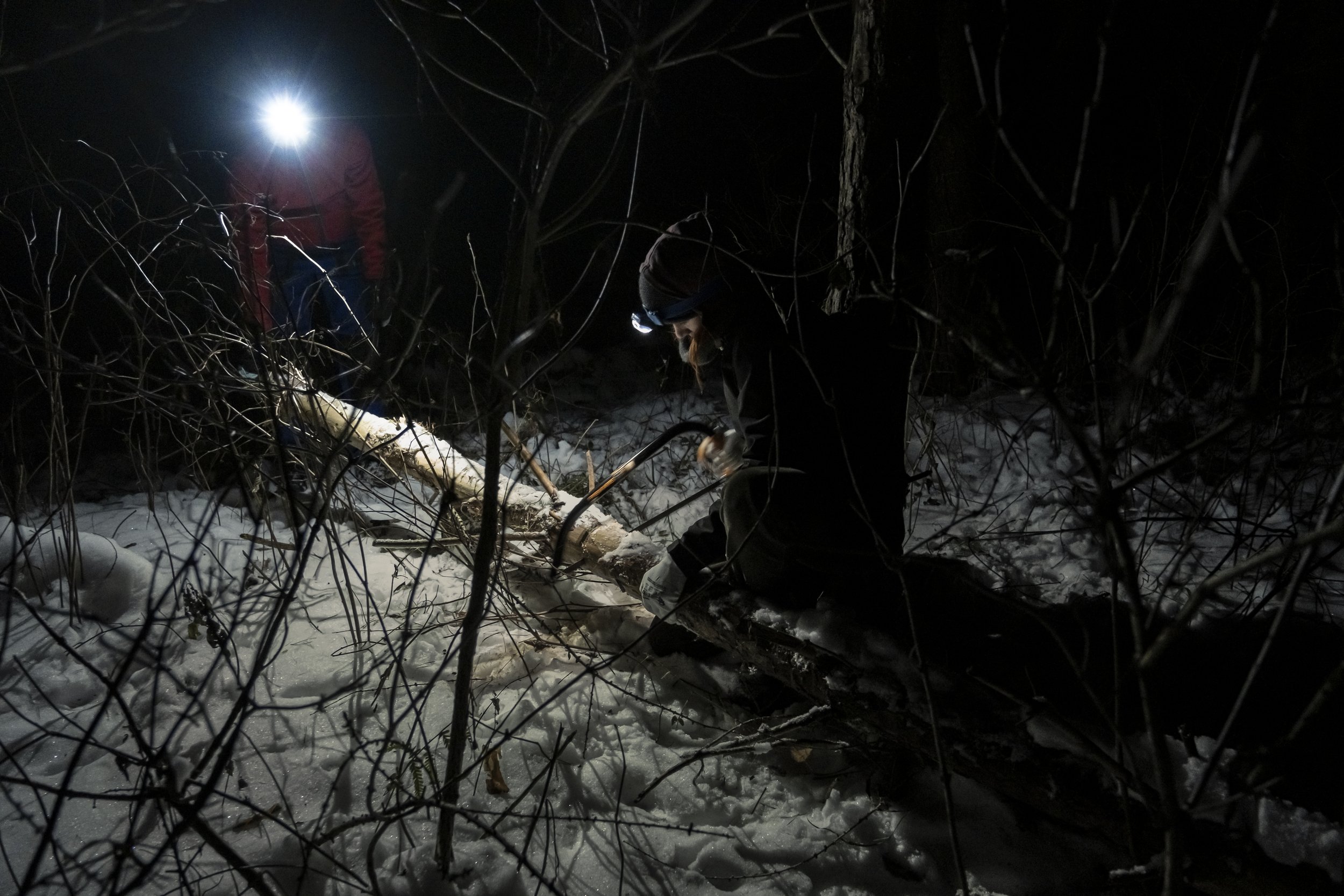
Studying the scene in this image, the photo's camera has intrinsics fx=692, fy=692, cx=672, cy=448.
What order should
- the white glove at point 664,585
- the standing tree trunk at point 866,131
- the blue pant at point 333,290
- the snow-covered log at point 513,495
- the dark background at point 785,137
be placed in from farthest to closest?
the dark background at point 785,137 < the blue pant at point 333,290 < the standing tree trunk at point 866,131 < the snow-covered log at point 513,495 < the white glove at point 664,585

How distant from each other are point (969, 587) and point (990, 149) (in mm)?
3714

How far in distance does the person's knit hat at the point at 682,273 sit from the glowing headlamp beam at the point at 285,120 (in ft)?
5.45

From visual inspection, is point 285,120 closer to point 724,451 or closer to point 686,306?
point 686,306

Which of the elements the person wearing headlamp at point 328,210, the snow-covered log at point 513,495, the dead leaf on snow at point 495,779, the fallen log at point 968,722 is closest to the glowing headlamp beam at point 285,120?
the person wearing headlamp at point 328,210

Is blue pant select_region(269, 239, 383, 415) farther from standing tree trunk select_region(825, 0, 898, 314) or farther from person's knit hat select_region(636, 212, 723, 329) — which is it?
standing tree trunk select_region(825, 0, 898, 314)

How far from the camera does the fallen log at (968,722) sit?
1.28 metres

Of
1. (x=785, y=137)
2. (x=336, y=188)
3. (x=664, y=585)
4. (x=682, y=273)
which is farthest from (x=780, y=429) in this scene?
(x=785, y=137)

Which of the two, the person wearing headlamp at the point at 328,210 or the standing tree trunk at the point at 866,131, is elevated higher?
the person wearing headlamp at the point at 328,210

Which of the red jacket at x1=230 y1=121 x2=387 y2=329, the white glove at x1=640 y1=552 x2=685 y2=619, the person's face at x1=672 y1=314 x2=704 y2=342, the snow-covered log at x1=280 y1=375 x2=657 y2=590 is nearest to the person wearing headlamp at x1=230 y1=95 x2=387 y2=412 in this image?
the red jacket at x1=230 y1=121 x2=387 y2=329

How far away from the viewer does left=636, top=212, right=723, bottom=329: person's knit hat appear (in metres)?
2.11

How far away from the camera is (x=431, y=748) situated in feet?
6.83

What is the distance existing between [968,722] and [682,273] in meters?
1.46

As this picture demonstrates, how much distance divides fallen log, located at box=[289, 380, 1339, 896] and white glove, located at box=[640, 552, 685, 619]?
6 cm

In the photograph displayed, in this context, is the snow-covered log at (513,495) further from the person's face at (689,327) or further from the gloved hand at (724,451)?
the person's face at (689,327)
